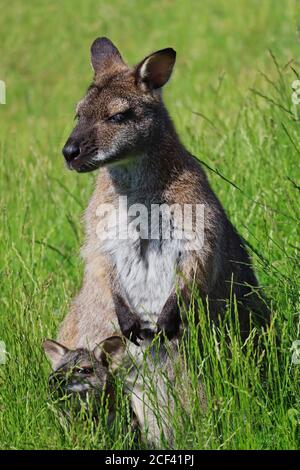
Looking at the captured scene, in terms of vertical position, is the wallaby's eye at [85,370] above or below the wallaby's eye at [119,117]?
below

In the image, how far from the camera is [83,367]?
5.81 m

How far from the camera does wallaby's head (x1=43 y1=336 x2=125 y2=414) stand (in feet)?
18.5

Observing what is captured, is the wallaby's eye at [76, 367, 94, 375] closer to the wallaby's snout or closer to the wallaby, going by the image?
the wallaby

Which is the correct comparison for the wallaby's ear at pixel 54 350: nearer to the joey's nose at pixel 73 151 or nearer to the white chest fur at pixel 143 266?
the white chest fur at pixel 143 266

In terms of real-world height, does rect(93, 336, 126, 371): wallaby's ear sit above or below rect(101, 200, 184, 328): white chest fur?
below

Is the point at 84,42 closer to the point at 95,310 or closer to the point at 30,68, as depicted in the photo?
the point at 30,68

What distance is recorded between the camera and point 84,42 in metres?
15.4

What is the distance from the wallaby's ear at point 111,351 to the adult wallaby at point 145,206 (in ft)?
0.41

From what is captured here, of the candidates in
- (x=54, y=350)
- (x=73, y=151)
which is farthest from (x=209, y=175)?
(x=54, y=350)

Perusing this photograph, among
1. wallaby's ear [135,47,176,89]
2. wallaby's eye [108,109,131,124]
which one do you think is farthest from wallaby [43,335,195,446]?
wallaby's ear [135,47,176,89]

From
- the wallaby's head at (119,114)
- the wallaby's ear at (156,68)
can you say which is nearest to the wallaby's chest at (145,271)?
the wallaby's head at (119,114)

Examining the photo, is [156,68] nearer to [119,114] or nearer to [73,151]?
[119,114]

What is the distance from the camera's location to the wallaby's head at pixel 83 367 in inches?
222
